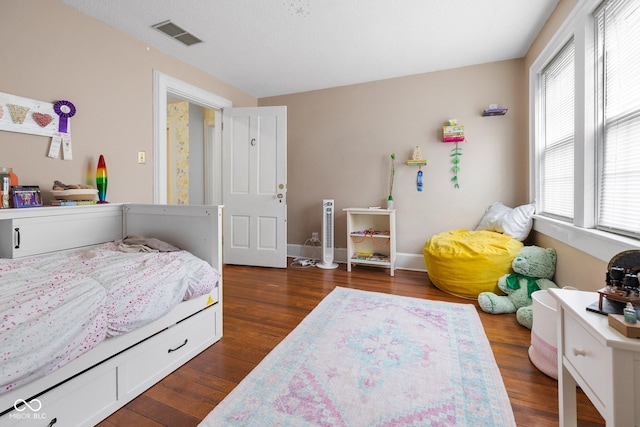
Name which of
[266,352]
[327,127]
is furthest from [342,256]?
[266,352]

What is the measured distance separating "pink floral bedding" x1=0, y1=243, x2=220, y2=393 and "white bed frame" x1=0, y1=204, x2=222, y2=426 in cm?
9

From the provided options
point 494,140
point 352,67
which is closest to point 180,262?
point 352,67

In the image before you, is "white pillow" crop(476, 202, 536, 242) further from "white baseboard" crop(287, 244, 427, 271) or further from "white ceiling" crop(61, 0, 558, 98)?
"white ceiling" crop(61, 0, 558, 98)

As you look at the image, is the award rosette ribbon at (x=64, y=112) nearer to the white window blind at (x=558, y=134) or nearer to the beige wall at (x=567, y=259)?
the beige wall at (x=567, y=259)

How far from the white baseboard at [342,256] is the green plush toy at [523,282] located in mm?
1135

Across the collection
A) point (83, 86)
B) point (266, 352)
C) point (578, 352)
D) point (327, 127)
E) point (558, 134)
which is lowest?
point (266, 352)

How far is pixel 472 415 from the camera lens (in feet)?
3.81

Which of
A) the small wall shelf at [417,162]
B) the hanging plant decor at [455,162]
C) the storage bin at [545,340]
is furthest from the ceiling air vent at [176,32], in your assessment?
the storage bin at [545,340]

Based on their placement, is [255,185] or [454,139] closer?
[454,139]

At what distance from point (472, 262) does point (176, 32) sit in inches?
128

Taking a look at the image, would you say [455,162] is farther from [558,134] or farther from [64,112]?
[64,112]

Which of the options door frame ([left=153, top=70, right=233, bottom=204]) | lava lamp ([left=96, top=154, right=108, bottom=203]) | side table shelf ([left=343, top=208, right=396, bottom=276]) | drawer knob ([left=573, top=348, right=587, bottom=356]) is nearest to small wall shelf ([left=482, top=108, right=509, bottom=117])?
side table shelf ([left=343, top=208, right=396, bottom=276])

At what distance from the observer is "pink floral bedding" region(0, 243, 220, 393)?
2.98 ft

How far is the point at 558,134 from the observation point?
2357mm
